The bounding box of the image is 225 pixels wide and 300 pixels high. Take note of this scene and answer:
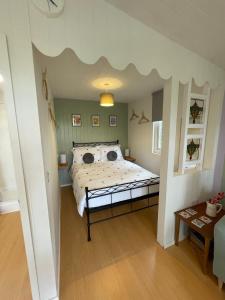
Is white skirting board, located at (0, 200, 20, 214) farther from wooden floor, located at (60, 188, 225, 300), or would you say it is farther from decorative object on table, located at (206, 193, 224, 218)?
decorative object on table, located at (206, 193, 224, 218)

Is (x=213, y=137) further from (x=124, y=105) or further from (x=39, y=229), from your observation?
(x=124, y=105)

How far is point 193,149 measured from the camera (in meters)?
1.89

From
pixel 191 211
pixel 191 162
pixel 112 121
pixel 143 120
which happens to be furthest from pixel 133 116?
pixel 191 211

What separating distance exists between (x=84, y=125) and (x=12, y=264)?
2.89 metres

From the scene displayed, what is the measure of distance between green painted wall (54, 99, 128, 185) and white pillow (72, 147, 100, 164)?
314 millimetres

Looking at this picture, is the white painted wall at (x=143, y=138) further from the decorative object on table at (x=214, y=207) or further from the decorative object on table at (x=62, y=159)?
the decorative object on table at (x=62, y=159)

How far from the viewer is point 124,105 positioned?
414cm

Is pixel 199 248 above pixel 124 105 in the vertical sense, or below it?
below

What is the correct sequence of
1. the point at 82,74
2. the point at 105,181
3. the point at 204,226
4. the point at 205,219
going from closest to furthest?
the point at 204,226 < the point at 205,219 < the point at 82,74 < the point at 105,181

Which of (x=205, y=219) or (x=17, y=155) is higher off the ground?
(x=17, y=155)

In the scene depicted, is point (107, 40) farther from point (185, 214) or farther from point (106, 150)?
point (106, 150)

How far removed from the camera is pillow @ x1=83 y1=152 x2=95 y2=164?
3421 mm

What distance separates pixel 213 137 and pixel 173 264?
5.27ft

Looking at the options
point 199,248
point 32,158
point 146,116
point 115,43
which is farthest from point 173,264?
point 146,116
